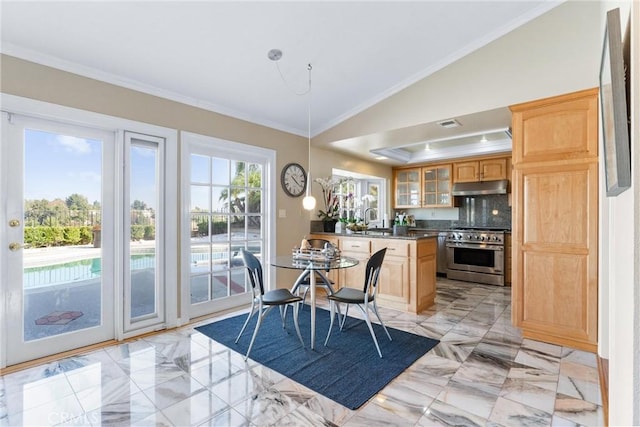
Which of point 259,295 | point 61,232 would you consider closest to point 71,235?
point 61,232

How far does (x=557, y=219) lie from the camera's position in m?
2.73

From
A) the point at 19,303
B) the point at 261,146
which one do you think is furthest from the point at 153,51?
the point at 19,303

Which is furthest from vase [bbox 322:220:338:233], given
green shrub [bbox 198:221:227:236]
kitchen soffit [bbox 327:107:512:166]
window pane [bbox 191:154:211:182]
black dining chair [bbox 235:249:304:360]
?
black dining chair [bbox 235:249:304:360]

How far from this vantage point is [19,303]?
7.78 feet

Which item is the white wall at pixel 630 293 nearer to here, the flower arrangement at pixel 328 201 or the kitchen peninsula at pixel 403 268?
the kitchen peninsula at pixel 403 268

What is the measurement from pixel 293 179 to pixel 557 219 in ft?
10.1

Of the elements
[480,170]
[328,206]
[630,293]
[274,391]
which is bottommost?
[274,391]

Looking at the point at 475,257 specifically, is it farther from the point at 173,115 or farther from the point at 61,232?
the point at 61,232

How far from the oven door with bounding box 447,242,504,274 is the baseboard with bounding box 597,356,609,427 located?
8.50 ft

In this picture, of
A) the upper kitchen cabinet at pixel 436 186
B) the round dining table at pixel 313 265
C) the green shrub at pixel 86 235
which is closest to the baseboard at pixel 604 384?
the round dining table at pixel 313 265

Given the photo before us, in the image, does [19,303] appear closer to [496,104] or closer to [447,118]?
[447,118]

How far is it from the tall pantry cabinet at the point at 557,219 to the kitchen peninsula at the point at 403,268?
98 centimetres

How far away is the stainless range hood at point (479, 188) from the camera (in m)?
5.06

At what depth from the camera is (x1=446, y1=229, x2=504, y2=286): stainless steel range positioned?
488 centimetres
